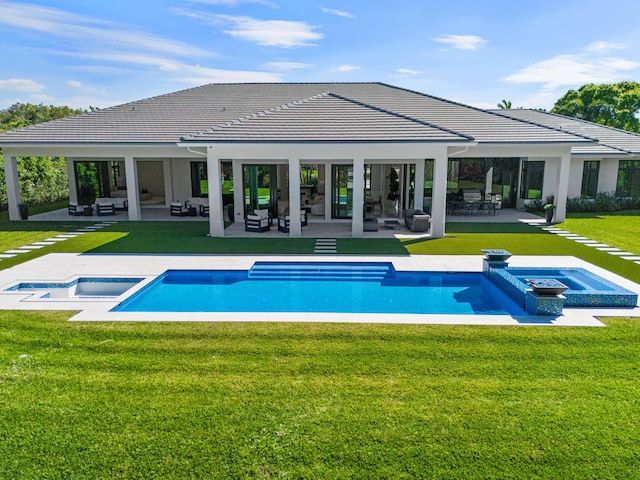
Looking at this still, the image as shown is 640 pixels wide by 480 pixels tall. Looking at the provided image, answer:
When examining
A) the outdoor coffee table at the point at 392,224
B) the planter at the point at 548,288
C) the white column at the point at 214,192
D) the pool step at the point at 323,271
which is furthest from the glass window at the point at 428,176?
the planter at the point at 548,288

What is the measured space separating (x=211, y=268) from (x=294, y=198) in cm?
500

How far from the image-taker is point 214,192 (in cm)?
1625

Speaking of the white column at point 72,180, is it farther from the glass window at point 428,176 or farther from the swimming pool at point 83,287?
the glass window at point 428,176

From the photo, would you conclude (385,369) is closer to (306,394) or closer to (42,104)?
(306,394)

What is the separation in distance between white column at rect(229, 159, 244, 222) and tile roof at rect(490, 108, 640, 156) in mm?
16324

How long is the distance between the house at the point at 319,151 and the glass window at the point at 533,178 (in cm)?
5

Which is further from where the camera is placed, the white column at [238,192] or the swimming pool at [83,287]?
the white column at [238,192]

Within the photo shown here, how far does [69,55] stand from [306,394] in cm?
2572

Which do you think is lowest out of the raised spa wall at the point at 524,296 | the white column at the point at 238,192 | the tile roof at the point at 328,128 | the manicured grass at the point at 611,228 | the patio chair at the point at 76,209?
the raised spa wall at the point at 524,296

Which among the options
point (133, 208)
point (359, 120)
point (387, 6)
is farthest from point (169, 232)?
point (387, 6)

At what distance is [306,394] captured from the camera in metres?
5.96

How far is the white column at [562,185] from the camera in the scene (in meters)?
19.2

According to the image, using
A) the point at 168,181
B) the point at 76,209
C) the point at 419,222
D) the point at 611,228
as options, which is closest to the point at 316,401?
the point at 419,222

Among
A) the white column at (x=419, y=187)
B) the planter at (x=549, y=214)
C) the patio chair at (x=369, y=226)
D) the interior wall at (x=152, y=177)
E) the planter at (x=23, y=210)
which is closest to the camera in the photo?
the patio chair at (x=369, y=226)
